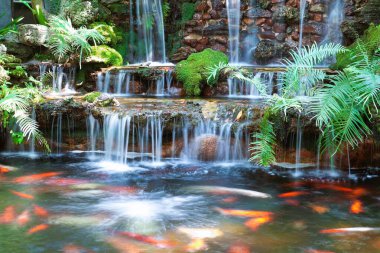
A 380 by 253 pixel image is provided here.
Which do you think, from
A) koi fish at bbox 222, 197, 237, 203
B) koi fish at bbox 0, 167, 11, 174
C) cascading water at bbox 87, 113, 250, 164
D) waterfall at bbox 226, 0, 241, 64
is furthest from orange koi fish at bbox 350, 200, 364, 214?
waterfall at bbox 226, 0, 241, 64

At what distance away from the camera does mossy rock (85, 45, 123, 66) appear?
37.2 feet

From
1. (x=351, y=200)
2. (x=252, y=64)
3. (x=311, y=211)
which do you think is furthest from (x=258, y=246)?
(x=252, y=64)

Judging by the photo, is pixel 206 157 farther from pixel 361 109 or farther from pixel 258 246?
pixel 258 246

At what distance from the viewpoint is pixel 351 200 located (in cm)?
653

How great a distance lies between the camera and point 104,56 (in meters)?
11.6

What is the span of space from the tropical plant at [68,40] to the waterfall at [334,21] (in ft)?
19.7

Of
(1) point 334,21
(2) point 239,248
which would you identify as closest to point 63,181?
(2) point 239,248

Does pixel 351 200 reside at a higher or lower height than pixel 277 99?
lower

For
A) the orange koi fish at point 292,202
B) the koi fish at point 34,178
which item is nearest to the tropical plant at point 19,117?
the koi fish at point 34,178

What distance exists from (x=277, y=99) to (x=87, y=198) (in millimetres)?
3342

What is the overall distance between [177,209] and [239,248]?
1383 mm

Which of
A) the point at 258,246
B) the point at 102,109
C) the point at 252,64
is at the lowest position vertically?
the point at 258,246

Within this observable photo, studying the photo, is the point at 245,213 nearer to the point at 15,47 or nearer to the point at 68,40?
the point at 68,40

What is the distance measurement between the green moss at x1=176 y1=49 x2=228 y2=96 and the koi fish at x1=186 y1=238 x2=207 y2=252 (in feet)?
18.6
